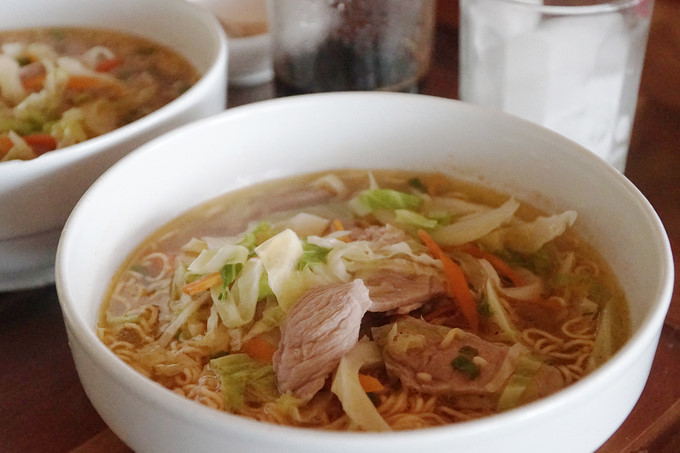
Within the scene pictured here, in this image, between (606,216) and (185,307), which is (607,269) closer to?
(606,216)

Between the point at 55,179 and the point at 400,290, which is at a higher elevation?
the point at 55,179

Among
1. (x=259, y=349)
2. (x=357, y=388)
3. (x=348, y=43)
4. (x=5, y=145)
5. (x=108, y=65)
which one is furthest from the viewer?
(x=108, y=65)

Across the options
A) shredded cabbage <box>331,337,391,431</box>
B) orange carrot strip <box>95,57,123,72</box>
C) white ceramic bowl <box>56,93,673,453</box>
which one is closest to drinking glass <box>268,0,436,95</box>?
white ceramic bowl <box>56,93,673,453</box>

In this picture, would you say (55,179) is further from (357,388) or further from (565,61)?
(565,61)

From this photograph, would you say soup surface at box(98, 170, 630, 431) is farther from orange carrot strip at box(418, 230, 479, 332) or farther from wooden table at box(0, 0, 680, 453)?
wooden table at box(0, 0, 680, 453)

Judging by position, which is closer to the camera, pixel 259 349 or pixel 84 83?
pixel 259 349

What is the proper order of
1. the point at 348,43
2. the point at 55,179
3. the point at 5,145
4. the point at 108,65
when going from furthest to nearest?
the point at 108,65, the point at 348,43, the point at 5,145, the point at 55,179

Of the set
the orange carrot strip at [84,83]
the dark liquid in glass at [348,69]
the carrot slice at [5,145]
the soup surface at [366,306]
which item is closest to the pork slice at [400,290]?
the soup surface at [366,306]

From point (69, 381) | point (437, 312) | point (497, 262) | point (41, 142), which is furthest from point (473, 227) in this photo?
point (41, 142)
